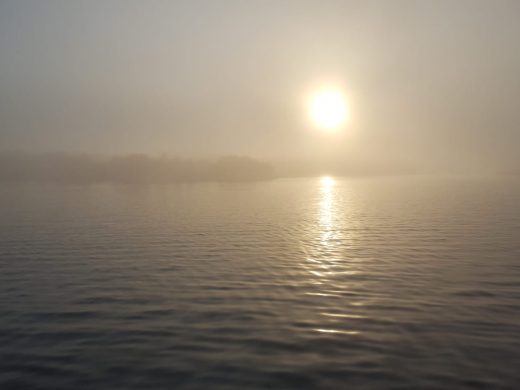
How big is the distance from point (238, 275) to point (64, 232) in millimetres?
35611

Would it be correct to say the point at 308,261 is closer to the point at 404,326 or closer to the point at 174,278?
the point at 174,278

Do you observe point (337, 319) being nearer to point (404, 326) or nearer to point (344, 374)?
point (404, 326)

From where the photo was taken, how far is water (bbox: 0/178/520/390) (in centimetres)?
1633

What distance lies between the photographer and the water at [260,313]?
643 inches

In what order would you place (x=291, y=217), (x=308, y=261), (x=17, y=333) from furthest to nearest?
(x=291, y=217) → (x=308, y=261) → (x=17, y=333)

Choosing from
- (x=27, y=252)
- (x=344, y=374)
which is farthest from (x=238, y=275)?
(x=27, y=252)

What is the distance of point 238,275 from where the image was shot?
32.6 metres

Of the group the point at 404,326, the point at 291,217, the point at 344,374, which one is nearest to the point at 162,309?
the point at 344,374

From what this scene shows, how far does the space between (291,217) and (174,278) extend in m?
47.6

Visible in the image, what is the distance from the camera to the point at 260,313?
23.5m

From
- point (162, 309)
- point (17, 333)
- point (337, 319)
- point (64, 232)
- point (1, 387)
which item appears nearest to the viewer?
point (1, 387)

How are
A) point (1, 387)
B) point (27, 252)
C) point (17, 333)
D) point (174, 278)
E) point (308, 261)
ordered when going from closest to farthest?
point (1, 387)
point (17, 333)
point (174, 278)
point (308, 261)
point (27, 252)

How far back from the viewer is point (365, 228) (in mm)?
59500

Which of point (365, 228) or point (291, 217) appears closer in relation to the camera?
point (365, 228)
